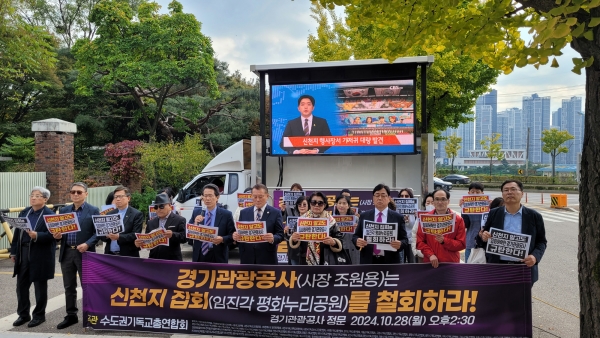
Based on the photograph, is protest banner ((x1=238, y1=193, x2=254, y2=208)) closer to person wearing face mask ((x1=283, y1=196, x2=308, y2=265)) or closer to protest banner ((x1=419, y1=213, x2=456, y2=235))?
person wearing face mask ((x1=283, y1=196, x2=308, y2=265))

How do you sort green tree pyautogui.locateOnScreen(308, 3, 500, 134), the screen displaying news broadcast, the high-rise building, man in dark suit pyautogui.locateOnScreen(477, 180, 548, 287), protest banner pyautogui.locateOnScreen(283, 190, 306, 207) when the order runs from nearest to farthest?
man in dark suit pyautogui.locateOnScreen(477, 180, 548, 287)
protest banner pyautogui.locateOnScreen(283, 190, 306, 207)
the screen displaying news broadcast
green tree pyautogui.locateOnScreen(308, 3, 500, 134)
the high-rise building

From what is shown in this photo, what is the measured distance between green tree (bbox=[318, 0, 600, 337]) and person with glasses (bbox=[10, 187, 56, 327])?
15.2ft

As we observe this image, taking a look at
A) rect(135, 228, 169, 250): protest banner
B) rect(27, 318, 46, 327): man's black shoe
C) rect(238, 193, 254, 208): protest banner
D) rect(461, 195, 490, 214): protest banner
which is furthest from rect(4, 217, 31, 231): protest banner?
rect(461, 195, 490, 214): protest banner

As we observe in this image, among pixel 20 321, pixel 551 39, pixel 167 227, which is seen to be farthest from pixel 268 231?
pixel 551 39

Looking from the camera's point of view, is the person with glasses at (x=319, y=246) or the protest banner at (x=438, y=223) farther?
the person with glasses at (x=319, y=246)

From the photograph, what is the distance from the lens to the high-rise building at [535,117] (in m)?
113

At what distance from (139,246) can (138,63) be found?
1854 cm

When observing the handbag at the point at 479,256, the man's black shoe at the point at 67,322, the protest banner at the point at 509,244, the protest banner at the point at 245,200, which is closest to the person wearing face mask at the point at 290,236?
the protest banner at the point at 245,200

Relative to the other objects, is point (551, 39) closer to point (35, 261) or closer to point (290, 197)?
point (290, 197)

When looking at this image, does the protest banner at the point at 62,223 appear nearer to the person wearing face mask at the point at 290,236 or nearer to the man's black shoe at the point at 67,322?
the man's black shoe at the point at 67,322

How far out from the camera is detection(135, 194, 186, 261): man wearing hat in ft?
19.1

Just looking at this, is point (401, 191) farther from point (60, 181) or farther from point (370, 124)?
point (60, 181)

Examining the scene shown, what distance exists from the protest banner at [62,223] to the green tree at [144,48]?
17342mm

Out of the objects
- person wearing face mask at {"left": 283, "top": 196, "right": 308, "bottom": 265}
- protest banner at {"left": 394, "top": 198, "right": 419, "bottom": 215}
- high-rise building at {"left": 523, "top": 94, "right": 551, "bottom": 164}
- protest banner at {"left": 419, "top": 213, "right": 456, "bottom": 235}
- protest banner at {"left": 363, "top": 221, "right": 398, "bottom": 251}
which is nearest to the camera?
protest banner at {"left": 419, "top": 213, "right": 456, "bottom": 235}
